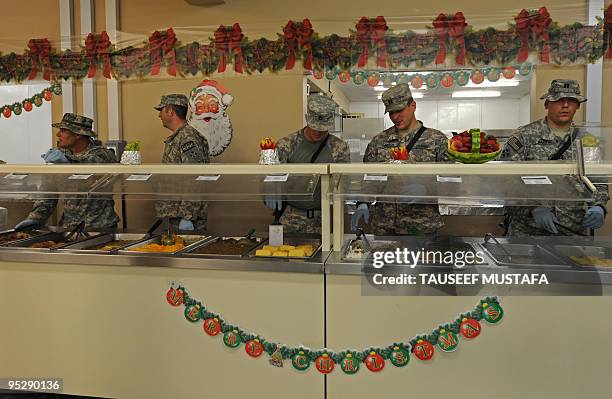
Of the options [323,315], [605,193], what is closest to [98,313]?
[323,315]

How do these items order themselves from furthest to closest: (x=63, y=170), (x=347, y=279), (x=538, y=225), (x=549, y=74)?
(x=549, y=74) < (x=538, y=225) < (x=63, y=170) < (x=347, y=279)

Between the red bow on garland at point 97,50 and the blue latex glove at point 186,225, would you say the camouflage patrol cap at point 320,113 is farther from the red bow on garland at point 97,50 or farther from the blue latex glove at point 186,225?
the red bow on garland at point 97,50

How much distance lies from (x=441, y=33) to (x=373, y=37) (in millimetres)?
477

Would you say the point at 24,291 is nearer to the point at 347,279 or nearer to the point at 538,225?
the point at 347,279

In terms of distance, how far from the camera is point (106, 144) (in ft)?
13.0

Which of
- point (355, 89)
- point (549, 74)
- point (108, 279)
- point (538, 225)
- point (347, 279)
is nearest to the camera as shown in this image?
point (347, 279)

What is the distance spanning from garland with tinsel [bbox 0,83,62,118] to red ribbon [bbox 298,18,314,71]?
2.16 meters

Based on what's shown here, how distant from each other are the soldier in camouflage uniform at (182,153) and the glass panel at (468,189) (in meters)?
1.19

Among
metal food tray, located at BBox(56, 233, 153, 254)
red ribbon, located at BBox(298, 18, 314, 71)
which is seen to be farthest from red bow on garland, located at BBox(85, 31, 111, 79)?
metal food tray, located at BBox(56, 233, 153, 254)

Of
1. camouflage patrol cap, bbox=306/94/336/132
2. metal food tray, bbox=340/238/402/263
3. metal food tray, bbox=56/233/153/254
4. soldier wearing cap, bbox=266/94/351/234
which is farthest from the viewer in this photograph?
soldier wearing cap, bbox=266/94/351/234

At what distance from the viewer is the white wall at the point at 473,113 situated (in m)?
3.62

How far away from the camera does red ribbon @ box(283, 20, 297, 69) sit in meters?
3.76

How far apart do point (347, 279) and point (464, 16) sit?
2.32 meters

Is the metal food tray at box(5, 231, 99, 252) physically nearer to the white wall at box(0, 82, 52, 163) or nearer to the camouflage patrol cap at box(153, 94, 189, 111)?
the camouflage patrol cap at box(153, 94, 189, 111)
